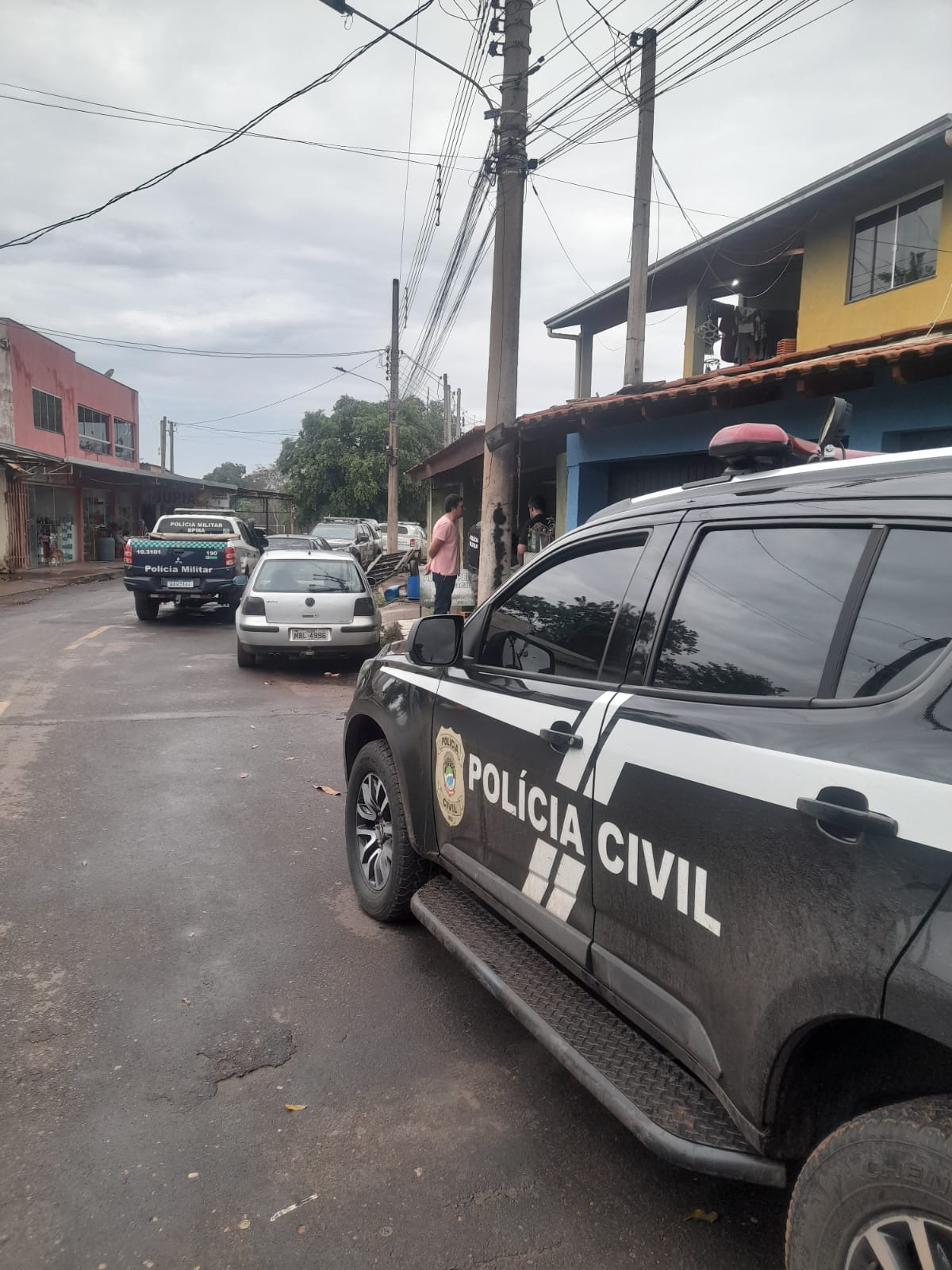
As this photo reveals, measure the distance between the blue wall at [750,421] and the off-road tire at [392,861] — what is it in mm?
6064

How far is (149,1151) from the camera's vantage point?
96.7 inches

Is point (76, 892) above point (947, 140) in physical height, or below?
below

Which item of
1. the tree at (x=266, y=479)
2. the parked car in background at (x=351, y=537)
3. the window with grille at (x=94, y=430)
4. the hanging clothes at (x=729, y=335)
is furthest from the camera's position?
the tree at (x=266, y=479)

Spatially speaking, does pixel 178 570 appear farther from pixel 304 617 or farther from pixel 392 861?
pixel 392 861

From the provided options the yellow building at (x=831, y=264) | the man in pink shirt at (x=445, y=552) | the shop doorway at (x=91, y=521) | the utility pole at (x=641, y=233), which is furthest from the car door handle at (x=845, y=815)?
the shop doorway at (x=91, y=521)

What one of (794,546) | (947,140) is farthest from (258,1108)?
(947,140)

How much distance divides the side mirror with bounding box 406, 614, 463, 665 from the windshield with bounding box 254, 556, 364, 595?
7.16 m

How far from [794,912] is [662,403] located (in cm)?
838

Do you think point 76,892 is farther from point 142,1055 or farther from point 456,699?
point 456,699

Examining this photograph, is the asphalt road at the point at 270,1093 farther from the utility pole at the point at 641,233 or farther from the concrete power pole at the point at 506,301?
the utility pole at the point at 641,233

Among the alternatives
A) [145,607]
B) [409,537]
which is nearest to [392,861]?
[145,607]

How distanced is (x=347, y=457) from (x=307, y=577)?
105 ft

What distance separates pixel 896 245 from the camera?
38.7ft

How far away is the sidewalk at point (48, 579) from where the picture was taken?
1991 cm
